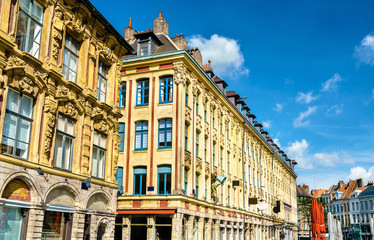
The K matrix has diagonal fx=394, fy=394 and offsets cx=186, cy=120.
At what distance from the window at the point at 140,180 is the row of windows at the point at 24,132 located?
1325 centimetres

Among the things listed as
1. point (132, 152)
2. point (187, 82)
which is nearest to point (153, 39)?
point (187, 82)

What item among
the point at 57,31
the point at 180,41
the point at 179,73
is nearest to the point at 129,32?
the point at 180,41

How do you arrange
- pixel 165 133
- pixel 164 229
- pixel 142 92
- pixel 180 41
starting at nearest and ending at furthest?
pixel 164 229 → pixel 165 133 → pixel 142 92 → pixel 180 41

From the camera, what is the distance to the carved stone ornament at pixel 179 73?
30.0m

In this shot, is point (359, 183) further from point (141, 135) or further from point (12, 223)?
point (12, 223)

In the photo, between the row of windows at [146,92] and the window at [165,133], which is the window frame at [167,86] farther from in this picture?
the window at [165,133]

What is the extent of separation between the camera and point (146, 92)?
31219mm

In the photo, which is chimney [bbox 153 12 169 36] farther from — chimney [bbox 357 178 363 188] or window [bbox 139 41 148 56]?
chimney [bbox 357 178 363 188]

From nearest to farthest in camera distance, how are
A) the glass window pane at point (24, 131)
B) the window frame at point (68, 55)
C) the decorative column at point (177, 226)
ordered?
1. the glass window pane at point (24, 131)
2. the window frame at point (68, 55)
3. the decorative column at point (177, 226)

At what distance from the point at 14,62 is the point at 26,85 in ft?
3.04

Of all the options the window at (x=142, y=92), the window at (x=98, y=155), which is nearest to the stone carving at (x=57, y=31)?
the window at (x=98, y=155)

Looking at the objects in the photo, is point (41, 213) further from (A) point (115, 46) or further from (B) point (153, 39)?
(B) point (153, 39)

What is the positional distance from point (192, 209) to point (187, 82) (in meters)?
9.93

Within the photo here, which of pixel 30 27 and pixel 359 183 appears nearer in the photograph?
pixel 30 27
